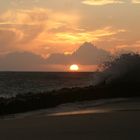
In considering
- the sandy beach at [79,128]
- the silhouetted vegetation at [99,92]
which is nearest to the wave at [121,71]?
the silhouetted vegetation at [99,92]

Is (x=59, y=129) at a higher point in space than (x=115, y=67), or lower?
lower

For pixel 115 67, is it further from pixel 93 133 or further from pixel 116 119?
pixel 93 133

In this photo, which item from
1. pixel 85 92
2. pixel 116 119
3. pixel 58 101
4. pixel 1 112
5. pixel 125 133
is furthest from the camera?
pixel 85 92

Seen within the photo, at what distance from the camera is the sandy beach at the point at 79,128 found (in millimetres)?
9109

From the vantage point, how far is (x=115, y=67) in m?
31.3

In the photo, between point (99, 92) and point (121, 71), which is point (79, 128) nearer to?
point (99, 92)

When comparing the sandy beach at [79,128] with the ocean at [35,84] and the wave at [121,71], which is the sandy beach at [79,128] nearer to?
the wave at [121,71]

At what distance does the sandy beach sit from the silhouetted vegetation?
5.66m

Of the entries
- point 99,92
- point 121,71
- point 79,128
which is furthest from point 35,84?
point 79,128

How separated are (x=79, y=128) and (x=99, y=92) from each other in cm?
1187

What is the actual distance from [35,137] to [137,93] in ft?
44.2

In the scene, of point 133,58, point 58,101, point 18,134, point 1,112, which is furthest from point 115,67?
point 18,134

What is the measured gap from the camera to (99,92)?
21969mm

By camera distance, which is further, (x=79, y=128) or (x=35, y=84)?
(x=35, y=84)
